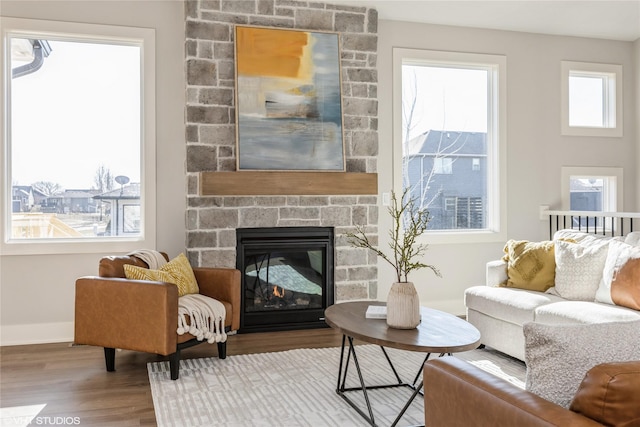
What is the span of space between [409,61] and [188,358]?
340cm

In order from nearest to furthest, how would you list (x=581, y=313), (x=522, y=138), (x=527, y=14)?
1. (x=581, y=313)
2. (x=527, y=14)
3. (x=522, y=138)

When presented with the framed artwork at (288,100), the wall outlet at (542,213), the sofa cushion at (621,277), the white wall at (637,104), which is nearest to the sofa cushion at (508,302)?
the sofa cushion at (621,277)

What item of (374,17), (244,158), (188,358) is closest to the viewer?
(188,358)

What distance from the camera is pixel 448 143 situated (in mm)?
5660

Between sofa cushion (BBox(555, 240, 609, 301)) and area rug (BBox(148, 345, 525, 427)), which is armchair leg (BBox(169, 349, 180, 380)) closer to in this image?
area rug (BBox(148, 345, 525, 427))

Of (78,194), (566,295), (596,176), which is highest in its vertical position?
(596,176)

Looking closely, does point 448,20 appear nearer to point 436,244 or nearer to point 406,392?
point 436,244

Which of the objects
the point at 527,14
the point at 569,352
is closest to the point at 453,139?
the point at 527,14

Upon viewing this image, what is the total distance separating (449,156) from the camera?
566 cm

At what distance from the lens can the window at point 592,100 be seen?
595cm

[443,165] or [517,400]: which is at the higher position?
[443,165]

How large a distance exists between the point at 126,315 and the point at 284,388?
42.9 inches

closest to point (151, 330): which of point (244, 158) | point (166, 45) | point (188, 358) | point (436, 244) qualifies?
point (188, 358)

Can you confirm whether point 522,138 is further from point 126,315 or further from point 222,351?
point 126,315
